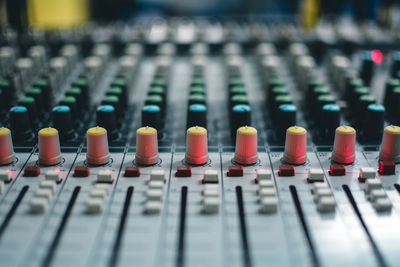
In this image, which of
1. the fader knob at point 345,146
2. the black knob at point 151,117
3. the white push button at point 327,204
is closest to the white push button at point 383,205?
the white push button at point 327,204

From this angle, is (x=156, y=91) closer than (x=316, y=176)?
No

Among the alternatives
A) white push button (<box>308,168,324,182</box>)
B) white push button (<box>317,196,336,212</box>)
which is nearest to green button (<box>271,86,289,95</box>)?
white push button (<box>308,168,324,182</box>)

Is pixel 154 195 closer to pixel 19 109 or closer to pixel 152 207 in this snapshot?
pixel 152 207

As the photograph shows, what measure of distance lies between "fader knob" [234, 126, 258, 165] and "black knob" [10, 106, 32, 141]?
0.70 metres

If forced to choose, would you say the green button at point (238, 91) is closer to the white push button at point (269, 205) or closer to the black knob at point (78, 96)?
the black knob at point (78, 96)

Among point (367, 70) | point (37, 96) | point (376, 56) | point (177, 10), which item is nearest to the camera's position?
point (37, 96)

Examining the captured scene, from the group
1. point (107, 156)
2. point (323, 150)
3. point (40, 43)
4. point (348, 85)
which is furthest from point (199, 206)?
point (40, 43)

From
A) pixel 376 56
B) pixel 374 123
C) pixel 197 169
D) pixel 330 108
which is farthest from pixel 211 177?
pixel 376 56

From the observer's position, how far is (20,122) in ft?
4.90

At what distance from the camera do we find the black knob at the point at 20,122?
1.48 m

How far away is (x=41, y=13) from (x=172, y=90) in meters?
1.69

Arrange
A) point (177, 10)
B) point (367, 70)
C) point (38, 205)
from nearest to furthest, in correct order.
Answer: point (38, 205) < point (367, 70) < point (177, 10)

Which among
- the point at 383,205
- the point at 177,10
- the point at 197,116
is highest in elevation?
the point at 177,10

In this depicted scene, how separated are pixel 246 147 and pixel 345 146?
30cm
